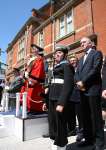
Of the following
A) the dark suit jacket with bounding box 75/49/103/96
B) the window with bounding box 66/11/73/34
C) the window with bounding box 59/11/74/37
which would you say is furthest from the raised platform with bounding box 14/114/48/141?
the window with bounding box 66/11/73/34

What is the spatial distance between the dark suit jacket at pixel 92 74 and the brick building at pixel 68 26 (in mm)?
7349

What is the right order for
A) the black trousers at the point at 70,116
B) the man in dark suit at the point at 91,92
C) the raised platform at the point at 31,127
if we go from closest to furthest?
1. the man in dark suit at the point at 91,92
2. the black trousers at the point at 70,116
3. the raised platform at the point at 31,127

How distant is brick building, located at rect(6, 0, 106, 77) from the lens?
11.3 meters

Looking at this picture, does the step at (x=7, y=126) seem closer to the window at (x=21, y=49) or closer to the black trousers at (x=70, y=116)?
the black trousers at (x=70, y=116)

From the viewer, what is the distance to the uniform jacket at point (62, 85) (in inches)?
126

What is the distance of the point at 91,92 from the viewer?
3408 millimetres

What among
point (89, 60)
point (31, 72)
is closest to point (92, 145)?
point (89, 60)

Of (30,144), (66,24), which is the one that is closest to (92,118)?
(30,144)

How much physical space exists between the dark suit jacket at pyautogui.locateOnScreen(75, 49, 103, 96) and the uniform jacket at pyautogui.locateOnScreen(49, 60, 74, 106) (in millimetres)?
272

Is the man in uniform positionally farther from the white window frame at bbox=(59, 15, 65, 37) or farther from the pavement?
the white window frame at bbox=(59, 15, 65, 37)

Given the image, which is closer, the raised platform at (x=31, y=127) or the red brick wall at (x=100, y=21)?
the raised platform at (x=31, y=127)

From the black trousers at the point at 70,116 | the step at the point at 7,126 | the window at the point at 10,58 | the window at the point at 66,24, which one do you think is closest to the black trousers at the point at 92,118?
the black trousers at the point at 70,116

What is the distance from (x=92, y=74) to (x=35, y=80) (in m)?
1.68

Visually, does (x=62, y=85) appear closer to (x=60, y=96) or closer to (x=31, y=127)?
(x=60, y=96)
